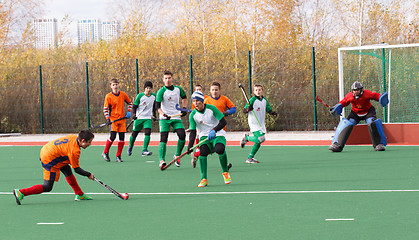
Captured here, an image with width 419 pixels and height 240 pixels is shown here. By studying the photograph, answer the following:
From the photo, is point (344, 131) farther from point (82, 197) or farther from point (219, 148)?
point (82, 197)

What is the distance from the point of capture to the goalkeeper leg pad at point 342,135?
14.0 meters

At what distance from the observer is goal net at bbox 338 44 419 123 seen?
1681 centimetres

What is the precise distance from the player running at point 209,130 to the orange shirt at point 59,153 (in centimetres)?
224

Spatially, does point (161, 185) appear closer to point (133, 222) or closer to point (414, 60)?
point (133, 222)

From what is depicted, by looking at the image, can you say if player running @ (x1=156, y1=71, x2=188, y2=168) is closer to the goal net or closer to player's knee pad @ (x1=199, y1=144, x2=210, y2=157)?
player's knee pad @ (x1=199, y1=144, x2=210, y2=157)

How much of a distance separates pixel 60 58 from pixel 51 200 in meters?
21.9

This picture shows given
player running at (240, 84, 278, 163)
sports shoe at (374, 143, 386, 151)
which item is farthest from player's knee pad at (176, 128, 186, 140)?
sports shoe at (374, 143, 386, 151)

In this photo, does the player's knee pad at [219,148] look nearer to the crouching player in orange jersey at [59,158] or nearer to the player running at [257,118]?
the crouching player in orange jersey at [59,158]

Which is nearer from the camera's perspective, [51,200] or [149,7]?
[51,200]

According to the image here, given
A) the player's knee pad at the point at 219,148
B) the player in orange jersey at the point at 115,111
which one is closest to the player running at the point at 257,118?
the player in orange jersey at the point at 115,111

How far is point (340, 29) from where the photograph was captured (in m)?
29.4

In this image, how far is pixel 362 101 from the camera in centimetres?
1438

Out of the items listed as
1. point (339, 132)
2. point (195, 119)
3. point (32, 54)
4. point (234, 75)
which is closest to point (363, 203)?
point (195, 119)

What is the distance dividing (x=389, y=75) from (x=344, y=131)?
3.92 meters
